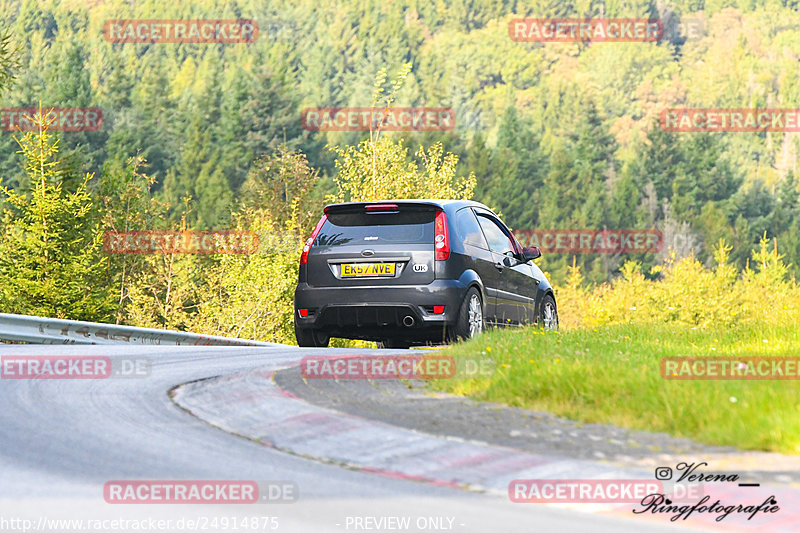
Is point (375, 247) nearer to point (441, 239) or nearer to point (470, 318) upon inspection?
point (441, 239)

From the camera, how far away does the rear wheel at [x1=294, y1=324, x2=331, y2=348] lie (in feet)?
44.8

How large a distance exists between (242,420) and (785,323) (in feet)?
27.6

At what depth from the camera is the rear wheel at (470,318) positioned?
512 inches

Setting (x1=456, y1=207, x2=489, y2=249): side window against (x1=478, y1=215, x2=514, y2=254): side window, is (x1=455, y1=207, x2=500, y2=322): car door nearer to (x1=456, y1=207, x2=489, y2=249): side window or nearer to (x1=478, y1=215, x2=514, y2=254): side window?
(x1=456, y1=207, x2=489, y2=249): side window

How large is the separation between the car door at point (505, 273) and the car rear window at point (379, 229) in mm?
1389

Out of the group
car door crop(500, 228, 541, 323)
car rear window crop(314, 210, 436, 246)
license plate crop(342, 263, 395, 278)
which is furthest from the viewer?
car door crop(500, 228, 541, 323)

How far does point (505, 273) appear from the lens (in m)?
14.6

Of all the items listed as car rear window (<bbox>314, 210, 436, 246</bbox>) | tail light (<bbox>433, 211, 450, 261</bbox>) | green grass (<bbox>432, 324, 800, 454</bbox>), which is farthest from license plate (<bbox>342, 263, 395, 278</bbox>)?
green grass (<bbox>432, 324, 800, 454</bbox>)

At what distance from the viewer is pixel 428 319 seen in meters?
12.9

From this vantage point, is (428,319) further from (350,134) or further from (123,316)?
(350,134)

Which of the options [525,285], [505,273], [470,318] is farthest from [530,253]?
[470,318]

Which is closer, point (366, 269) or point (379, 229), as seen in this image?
point (366, 269)

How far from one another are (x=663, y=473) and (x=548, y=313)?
1041 centimetres

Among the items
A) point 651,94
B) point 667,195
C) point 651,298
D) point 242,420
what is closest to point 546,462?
point 242,420
